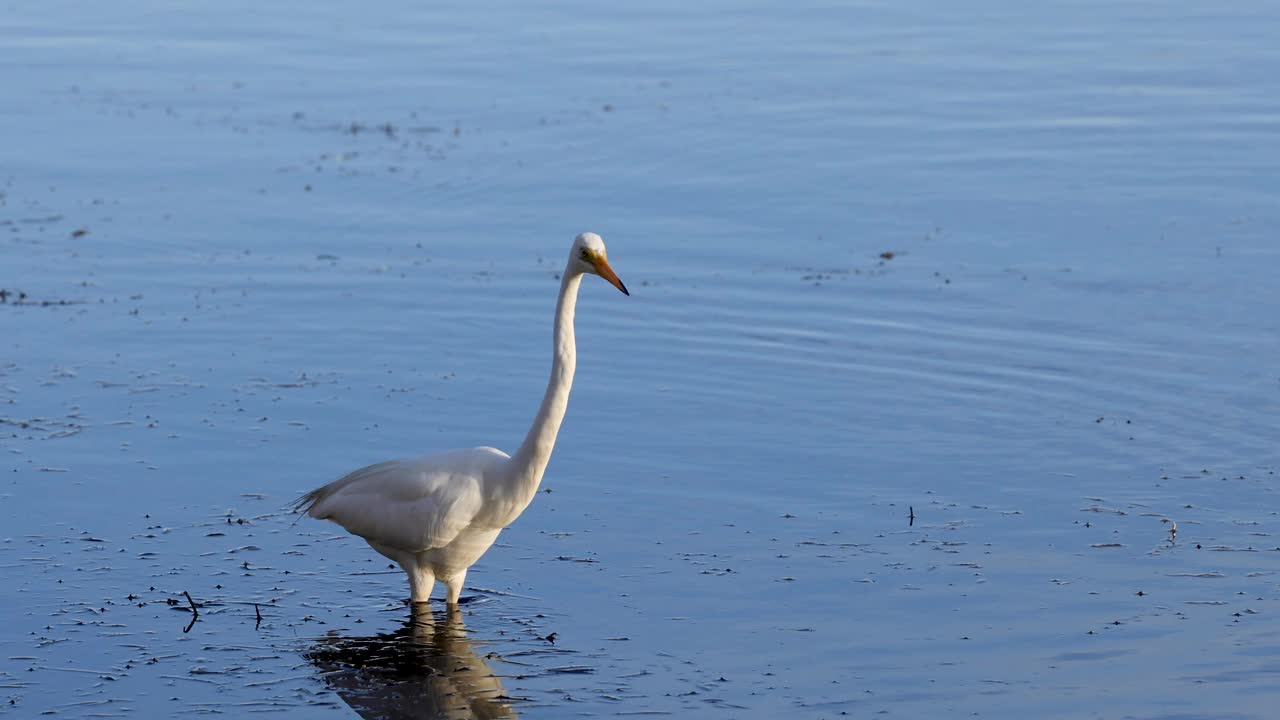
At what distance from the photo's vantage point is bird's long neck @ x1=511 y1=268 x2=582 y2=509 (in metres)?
9.48

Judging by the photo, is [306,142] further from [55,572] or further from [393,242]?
[55,572]

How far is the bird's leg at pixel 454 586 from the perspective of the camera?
32.4 ft

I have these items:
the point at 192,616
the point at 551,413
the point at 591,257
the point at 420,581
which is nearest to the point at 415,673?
the point at 420,581

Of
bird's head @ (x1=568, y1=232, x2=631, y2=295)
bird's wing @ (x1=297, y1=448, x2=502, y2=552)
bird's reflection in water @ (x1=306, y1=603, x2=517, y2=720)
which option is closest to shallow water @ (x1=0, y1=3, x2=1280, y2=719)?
bird's reflection in water @ (x1=306, y1=603, x2=517, y2=720)

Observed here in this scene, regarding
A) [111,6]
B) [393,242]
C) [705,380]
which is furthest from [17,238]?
[111,6]

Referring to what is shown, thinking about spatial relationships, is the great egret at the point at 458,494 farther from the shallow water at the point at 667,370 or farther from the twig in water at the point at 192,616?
the twig in water at the point at 192,616

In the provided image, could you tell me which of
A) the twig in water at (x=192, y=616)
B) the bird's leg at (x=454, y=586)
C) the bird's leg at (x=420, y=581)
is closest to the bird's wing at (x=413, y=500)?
the bird's leg at (x=420, y=581)

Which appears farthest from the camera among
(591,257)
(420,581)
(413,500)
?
(420,581)

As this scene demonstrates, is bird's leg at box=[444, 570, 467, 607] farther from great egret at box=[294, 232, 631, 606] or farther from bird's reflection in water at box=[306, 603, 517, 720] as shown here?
bird's reflection in water at box=[306, 603, 517, 720]

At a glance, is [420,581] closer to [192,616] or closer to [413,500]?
[413,500]

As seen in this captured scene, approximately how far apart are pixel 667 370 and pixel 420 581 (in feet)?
16.3

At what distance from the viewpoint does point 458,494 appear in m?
9.57

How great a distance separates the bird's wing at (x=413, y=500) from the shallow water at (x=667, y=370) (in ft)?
1.63

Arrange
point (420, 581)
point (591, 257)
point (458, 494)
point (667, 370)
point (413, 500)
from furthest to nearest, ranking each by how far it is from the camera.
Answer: point (667, 370) → point (420, 581) → point (413, 500) → point (458, 494) → point (591, 257)
